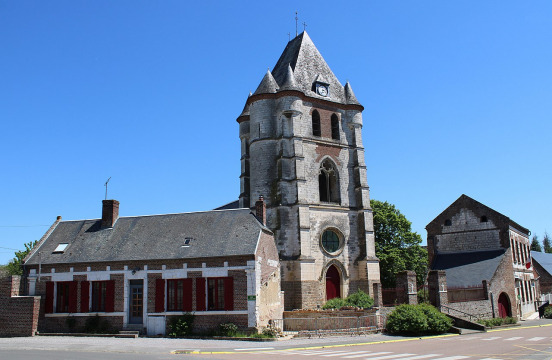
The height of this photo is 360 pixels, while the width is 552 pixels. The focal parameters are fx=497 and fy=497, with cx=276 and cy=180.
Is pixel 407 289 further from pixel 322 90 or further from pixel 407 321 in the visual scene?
pixel 322 90

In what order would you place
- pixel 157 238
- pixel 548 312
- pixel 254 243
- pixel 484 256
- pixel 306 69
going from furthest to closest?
pixel 548 312 → pixel 484 256 → pixel 306 69 → pixel 157 238 → pixel 254 243

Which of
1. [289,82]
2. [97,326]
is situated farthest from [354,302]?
[289,82]

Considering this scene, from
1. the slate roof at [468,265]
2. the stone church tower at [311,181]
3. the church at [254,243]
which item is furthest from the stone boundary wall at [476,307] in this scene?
the church at [254,243]

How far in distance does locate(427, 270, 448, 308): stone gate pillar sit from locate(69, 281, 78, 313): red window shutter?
18.1m

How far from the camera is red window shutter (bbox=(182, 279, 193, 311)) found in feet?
73.6

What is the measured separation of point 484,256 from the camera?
122 ft

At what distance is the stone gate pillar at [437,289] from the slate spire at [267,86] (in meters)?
16.1

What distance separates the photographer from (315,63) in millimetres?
37594

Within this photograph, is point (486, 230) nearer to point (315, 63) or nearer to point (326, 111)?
point (326, 111)

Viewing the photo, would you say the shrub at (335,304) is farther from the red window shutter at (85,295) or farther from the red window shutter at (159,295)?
the red window shutter at (85,295)

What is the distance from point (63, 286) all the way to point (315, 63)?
23.5m

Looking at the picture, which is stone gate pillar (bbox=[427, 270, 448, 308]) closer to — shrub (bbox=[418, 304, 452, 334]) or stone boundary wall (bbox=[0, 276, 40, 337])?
shrub (bbox=[418, 304, 452, 334])

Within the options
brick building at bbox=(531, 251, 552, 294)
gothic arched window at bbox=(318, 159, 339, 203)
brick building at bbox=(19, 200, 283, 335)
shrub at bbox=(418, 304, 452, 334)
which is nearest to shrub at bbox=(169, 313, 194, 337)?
brick building at bbox=(19, 200, 283, 335)

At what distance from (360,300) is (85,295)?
50.2 ft
